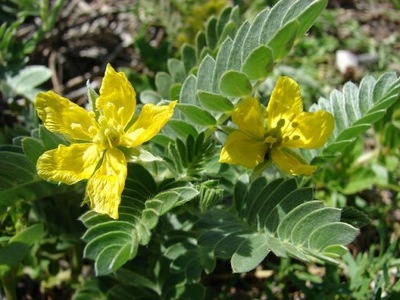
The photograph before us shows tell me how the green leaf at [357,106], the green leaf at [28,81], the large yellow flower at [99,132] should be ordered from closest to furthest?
the large yellow flower at [99,132], the green leaf at [357,106], the green leaf at [28,81]

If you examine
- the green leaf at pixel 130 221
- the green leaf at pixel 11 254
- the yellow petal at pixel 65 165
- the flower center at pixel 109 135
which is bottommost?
the green leaf at pixel 11 254

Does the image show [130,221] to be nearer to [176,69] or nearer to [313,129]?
[313,129]

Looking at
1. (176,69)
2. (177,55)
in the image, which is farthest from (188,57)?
(177,55)

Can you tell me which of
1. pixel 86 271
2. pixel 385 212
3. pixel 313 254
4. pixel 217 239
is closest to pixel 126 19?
pixel 86 271

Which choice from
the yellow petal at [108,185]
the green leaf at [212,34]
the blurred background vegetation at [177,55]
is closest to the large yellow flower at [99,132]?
the yellow petal at [108,185]

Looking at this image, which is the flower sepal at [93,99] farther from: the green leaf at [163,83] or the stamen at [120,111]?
the green leaf at [163,83]

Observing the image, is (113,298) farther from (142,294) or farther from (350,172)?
(350,172)
